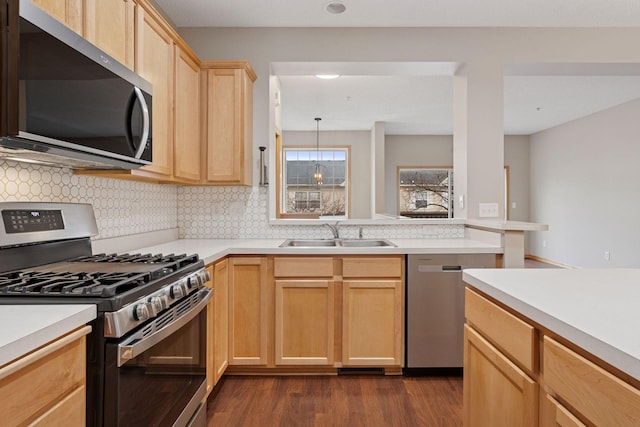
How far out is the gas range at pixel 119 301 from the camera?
110cm

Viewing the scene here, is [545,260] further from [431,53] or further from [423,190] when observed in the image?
[431,53]

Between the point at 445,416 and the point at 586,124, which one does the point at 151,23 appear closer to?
the point at 445,416

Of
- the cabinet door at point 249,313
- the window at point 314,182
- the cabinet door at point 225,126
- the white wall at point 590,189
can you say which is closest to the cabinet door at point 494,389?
the cabinet door at point 249,313

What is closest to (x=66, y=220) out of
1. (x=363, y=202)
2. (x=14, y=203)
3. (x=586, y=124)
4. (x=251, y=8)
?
(x=14, y=203)

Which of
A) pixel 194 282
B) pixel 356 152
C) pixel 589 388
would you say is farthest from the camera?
pixel 356 152

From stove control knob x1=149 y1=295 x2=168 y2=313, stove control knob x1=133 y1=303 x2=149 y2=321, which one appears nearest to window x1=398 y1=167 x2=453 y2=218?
stove control knob x1=149 y1=295 x2=168 y2=313

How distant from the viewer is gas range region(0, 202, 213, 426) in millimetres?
1101

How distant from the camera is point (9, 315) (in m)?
0.97

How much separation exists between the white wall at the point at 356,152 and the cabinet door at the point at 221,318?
18.4 ft

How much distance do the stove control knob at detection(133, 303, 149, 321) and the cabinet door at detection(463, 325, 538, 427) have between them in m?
1.11

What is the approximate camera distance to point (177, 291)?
149 centimetres

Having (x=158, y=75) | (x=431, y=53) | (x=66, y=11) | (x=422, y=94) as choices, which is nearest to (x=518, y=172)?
(x=422, y=94)

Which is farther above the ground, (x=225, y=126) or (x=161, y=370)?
(x=225, y=126)

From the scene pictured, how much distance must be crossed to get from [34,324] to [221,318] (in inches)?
60.7
